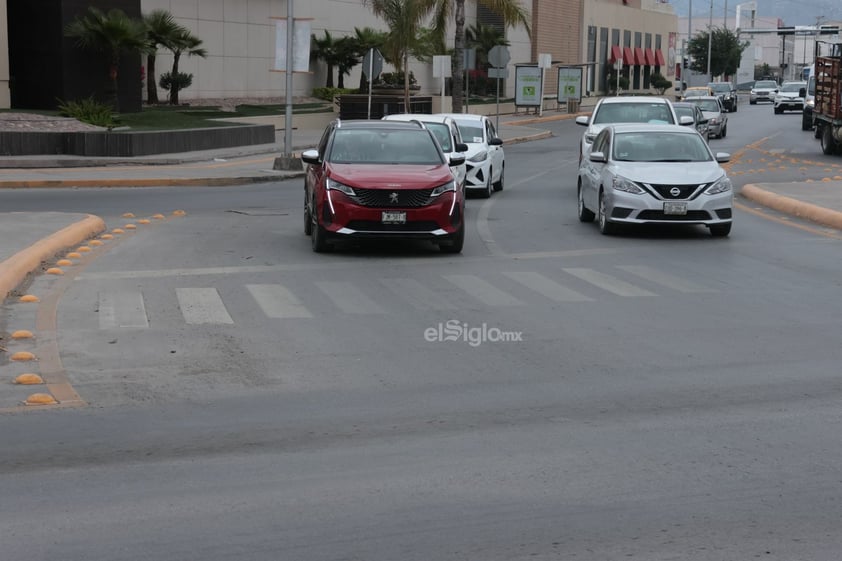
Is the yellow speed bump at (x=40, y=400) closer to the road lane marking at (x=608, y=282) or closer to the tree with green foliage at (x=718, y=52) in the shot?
the road lane marking at (x=608, y=282)

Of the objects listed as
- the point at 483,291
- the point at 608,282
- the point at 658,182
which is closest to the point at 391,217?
the point at 483,291

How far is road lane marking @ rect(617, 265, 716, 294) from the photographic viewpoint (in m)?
12.8

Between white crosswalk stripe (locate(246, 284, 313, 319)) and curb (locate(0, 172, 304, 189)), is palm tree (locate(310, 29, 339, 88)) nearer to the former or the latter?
curb (locate(0, 172, 304, 189))

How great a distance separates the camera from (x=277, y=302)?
39.0 feet

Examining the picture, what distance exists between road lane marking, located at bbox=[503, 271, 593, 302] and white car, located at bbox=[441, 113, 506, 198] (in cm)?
929

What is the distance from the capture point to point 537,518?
576 cm

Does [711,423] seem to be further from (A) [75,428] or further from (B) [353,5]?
→ (B) [353,5]

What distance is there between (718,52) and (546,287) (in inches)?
4787

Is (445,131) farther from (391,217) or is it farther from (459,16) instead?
(459,16)

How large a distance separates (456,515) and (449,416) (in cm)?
191

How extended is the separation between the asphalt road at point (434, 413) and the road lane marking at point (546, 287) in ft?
0.21

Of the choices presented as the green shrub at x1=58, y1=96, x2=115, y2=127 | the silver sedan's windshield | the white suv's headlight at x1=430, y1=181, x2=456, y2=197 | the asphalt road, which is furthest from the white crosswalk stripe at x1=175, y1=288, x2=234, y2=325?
the green shrub at x1=58, y1=96, x2=115, y2=127

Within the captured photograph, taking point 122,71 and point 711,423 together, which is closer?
point 711,423

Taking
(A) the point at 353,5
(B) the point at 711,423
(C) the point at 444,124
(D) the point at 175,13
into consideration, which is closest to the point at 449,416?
(B) the point at 711,423
